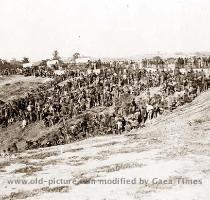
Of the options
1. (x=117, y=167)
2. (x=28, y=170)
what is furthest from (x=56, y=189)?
(x=28, y=170)

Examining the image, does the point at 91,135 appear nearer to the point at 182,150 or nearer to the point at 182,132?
the point at 182,132

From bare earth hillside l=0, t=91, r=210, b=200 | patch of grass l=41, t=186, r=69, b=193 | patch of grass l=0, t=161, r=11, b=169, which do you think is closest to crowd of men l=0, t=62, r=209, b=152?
bare earth hillside l=0, t=91, r=210, b=200

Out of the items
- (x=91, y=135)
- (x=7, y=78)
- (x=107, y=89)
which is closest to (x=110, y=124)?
(x=91, y=135)

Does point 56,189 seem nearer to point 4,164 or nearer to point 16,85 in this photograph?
point 4,164

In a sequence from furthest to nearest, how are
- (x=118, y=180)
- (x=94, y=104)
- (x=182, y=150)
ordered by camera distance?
(x=94, y=104), (x=182, y=150), (x=118, y=180)

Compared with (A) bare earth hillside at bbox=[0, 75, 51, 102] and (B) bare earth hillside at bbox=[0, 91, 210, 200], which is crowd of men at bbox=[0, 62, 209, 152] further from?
(A) bare earth hillside at bbox=[0, 75, 51, 102]

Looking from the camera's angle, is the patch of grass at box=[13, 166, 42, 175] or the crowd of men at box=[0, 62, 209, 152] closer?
the patch of grass at box=[13, 166, 42, 175]
